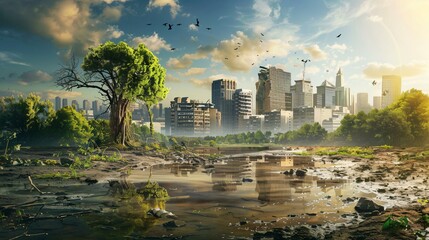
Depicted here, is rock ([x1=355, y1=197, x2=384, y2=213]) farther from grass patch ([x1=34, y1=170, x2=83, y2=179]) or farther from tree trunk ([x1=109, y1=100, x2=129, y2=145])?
tree trunk ([x1=109, y1=100, x2=129, y2=145])

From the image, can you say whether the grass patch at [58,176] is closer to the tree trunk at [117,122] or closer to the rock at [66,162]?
the rock at [66,162]

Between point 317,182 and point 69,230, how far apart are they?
17971 millimetres

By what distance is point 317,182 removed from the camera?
A: 23953mm

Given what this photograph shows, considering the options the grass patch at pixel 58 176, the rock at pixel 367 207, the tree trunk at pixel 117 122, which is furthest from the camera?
the tree trunk at pixel 117 122

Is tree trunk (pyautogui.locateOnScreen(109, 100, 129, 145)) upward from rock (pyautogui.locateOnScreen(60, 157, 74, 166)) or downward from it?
upward

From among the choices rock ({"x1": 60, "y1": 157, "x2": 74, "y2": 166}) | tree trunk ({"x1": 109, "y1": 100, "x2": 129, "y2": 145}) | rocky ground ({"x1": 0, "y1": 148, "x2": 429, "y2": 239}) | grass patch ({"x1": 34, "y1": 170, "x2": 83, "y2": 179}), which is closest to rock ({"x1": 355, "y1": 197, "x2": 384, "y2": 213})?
rocky ground ({"x1": 0, "y1": 148, "x2": 429, "y2": 239})

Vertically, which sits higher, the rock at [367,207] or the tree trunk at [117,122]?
the tree trunk at [117,122]

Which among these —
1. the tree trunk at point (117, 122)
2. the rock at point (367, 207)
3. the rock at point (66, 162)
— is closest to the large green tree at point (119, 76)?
the tree trunk at point (117, 122)

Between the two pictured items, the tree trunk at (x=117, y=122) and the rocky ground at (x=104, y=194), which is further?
the tree trunk at (x=117, y=122)

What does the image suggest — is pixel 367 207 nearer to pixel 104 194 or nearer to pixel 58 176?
pixel 104 194

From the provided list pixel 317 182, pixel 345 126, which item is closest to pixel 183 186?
pixel 317 182

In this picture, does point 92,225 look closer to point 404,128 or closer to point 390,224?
point 390,224

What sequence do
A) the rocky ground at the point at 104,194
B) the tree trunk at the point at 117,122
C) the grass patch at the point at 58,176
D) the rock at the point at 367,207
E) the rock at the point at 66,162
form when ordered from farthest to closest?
the tree trunk at the point at 117,122
the rock at the point at 66,162
the grass patch at the point at 58,176
the rock at the point at 367,207
the rocky ground at the point at 104,194

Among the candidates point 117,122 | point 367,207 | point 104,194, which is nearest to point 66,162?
point 104,194
